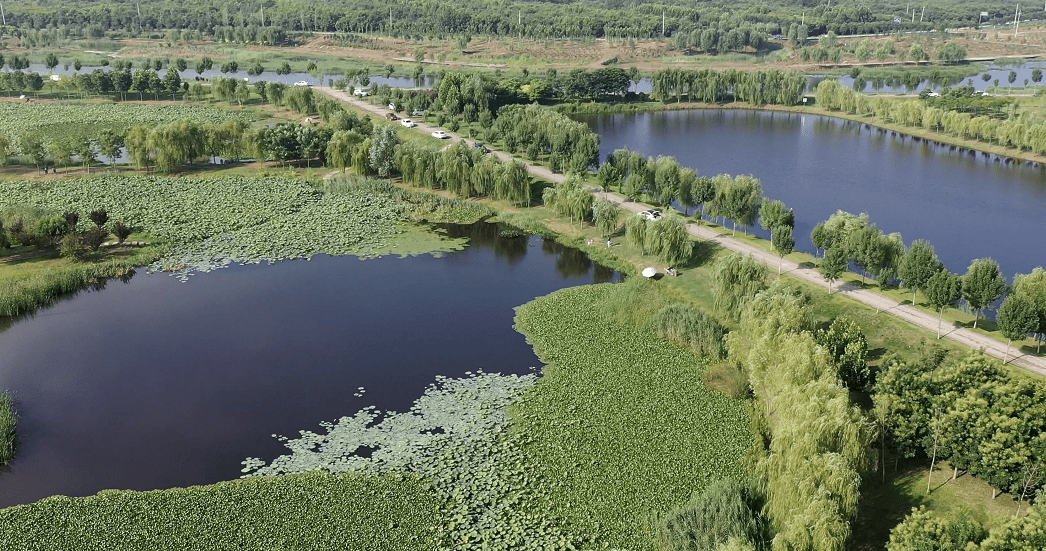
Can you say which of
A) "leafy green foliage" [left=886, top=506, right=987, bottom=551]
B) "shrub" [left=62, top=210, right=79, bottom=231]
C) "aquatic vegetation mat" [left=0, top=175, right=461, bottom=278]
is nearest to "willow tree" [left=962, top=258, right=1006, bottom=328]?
"leafy green foliage" [left=886, top=506, right=987, bottom=551]

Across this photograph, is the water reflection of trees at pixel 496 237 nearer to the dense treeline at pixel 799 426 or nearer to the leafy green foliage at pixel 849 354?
the dense treeline at pixel 799 426

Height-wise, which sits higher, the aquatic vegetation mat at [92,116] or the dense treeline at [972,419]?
the aquatic vegetation mat at [92,116]

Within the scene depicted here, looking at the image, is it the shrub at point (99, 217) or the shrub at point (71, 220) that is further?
the shrub at point (99, 217)

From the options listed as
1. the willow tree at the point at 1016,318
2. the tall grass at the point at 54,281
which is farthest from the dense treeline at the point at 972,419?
the tall grass at the point at 54,281

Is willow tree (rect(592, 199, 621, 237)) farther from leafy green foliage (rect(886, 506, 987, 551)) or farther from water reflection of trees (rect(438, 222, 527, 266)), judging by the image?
leafy green foliage (rect(886, 506, 987, 551))

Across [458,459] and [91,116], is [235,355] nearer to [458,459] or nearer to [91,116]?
[458,459]

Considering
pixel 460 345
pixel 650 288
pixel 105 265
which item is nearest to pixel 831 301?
pixel 650 288
